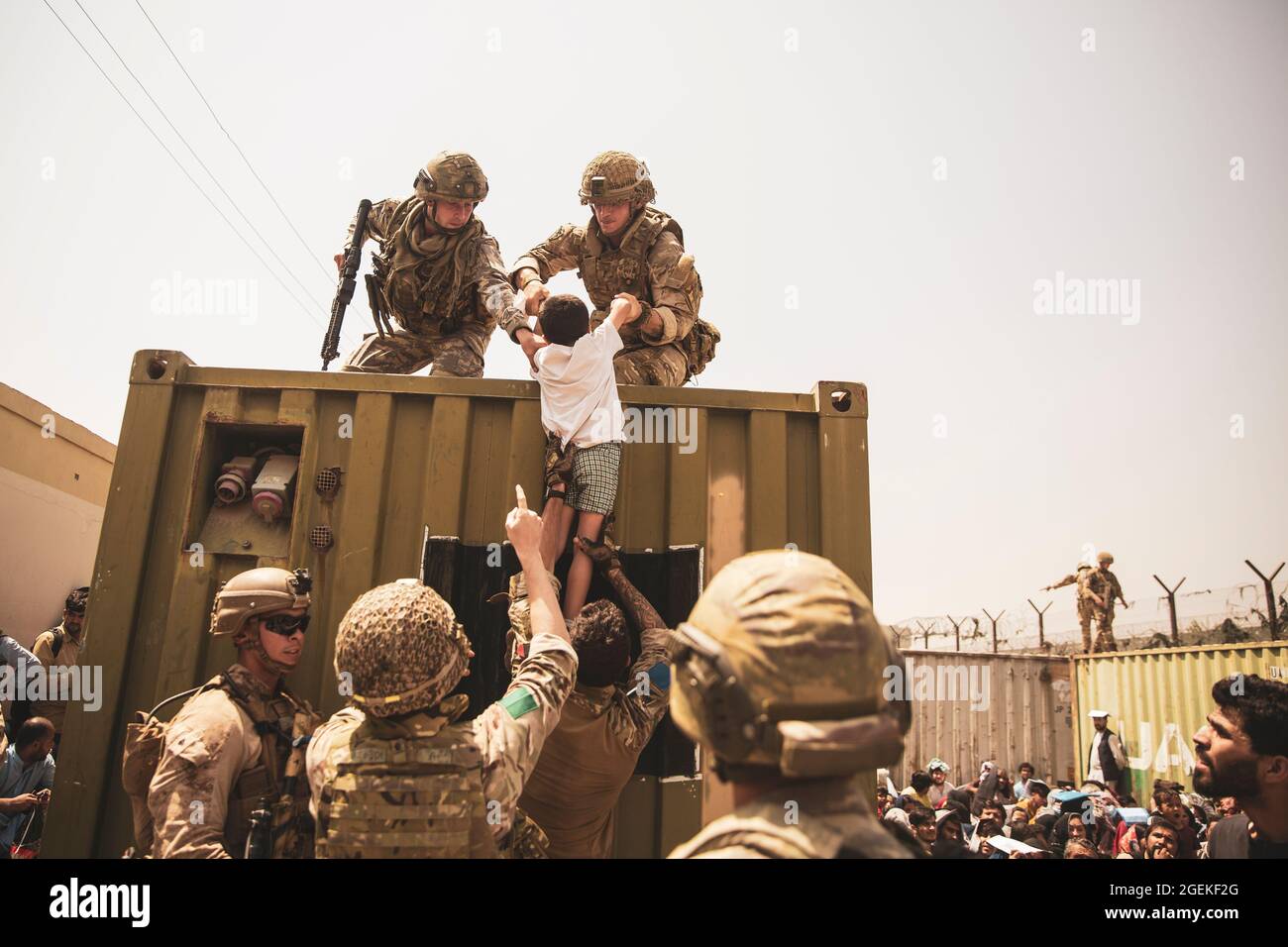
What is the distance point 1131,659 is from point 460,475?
36.0 feet

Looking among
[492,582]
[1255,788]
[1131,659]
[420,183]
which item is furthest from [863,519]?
[1131,659]

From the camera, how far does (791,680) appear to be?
1.34 meters

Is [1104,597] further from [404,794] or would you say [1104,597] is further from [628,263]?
[404,794]

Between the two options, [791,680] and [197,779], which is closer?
[791,680]

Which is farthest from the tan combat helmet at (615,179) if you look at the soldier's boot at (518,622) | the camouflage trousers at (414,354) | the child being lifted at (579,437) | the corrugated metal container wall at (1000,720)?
the corrugated metal container wall at (1000,720)

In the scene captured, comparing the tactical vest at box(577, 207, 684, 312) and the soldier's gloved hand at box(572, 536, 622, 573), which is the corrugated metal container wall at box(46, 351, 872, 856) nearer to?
the soldier's gloved hand at box(572, 536, 622, 573)

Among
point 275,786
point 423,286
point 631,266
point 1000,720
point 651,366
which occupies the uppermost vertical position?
point 631,266

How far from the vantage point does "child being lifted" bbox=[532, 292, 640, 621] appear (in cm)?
302

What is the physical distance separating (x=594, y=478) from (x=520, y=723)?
1.09m

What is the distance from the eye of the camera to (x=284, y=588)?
2.74 meters

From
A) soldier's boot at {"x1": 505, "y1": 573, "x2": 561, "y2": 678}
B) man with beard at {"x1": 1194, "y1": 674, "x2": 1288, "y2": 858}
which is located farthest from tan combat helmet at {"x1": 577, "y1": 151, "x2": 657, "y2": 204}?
man with beard at {"x1": 1194, "y1": 674, "x2": 1288, "y2": 858}

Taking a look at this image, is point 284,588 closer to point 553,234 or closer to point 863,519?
point 863,519

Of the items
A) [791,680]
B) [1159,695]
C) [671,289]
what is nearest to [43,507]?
[671,289]
